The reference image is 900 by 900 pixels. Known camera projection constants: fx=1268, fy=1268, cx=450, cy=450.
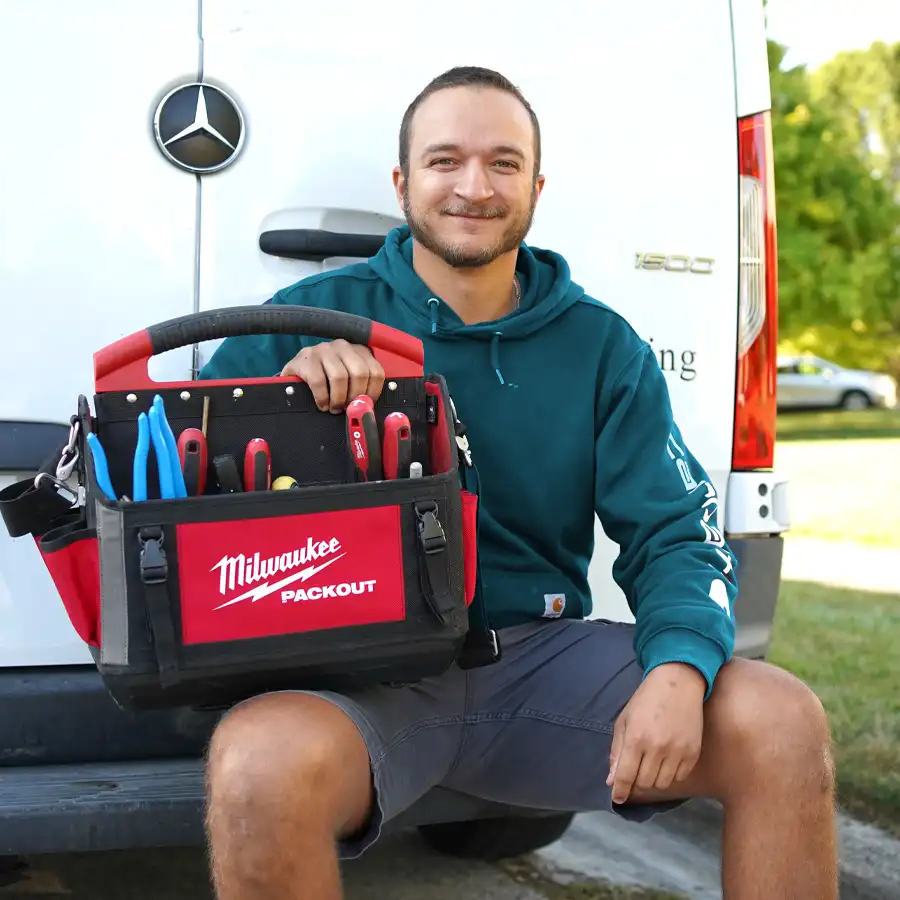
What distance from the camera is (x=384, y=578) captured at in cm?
185

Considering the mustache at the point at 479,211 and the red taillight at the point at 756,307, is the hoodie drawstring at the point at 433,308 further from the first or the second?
the red taillight at the point at 756,307

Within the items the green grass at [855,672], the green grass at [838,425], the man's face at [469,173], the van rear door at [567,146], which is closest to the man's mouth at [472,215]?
the man's face at [469,173]

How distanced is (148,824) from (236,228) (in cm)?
105

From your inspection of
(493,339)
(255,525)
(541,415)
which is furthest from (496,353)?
(255,525)

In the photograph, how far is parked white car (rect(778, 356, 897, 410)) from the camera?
29.6m

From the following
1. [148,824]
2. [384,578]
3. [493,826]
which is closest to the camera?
[384,578]

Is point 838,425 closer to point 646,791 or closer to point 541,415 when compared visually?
point 541,415

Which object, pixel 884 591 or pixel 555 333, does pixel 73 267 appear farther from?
pixel 884 591

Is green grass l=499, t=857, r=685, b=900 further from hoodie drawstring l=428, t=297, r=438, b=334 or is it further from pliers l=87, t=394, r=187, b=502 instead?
pliers l=87, t=394, r=187, b=502

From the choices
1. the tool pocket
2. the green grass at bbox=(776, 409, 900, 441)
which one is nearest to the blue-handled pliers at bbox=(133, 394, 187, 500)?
the tool pocket

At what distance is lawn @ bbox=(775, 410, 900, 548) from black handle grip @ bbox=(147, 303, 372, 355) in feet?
7.05

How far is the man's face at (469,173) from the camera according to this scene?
222 cm

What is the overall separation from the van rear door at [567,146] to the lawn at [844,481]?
1283 mm

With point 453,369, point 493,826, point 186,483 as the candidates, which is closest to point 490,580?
point 453,369
